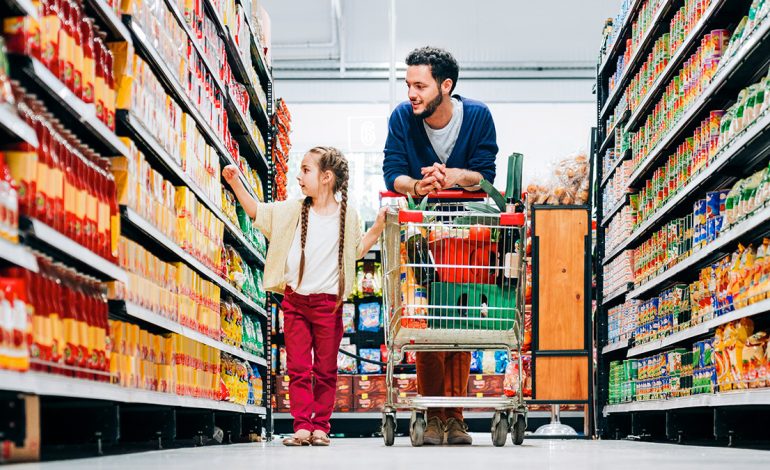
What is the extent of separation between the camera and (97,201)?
3000 millimetres

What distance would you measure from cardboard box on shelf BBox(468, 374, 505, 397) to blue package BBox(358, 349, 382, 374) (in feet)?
2.59

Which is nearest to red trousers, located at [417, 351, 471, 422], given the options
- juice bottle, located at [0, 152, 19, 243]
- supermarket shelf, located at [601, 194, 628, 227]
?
juice bottle, located at [0, 152, 19, 243]

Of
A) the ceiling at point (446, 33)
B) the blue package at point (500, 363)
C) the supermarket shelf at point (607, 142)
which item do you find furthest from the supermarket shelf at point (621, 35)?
the ceiling at point (446, 33)

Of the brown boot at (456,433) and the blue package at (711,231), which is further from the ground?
the blue package at (711,231)

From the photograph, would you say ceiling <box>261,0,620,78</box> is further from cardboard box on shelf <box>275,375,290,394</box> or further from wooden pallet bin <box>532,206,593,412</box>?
wooden pallet bin <box>532,206,593,412</box>

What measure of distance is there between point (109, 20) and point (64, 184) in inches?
28.6

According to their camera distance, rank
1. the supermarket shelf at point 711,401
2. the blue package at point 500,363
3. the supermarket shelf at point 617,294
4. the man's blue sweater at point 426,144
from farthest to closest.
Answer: the blue package at point 500,363 < the supermarket shelf at point 617,294 < the man's blue sweater at point 426,144 < the supermarket shelf at point 711,401

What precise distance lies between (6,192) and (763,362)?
8.87ft

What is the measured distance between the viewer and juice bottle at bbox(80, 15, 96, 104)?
294 cm

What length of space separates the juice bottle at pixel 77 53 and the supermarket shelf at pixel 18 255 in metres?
0.64

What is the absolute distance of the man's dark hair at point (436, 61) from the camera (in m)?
4.68

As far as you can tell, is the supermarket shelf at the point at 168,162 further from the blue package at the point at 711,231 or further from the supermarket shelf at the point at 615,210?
the supermarket shelf at the point at 615,210

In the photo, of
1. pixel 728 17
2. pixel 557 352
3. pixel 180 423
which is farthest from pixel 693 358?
pixel 180 423

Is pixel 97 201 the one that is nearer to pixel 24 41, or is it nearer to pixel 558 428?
pixel 24 41
